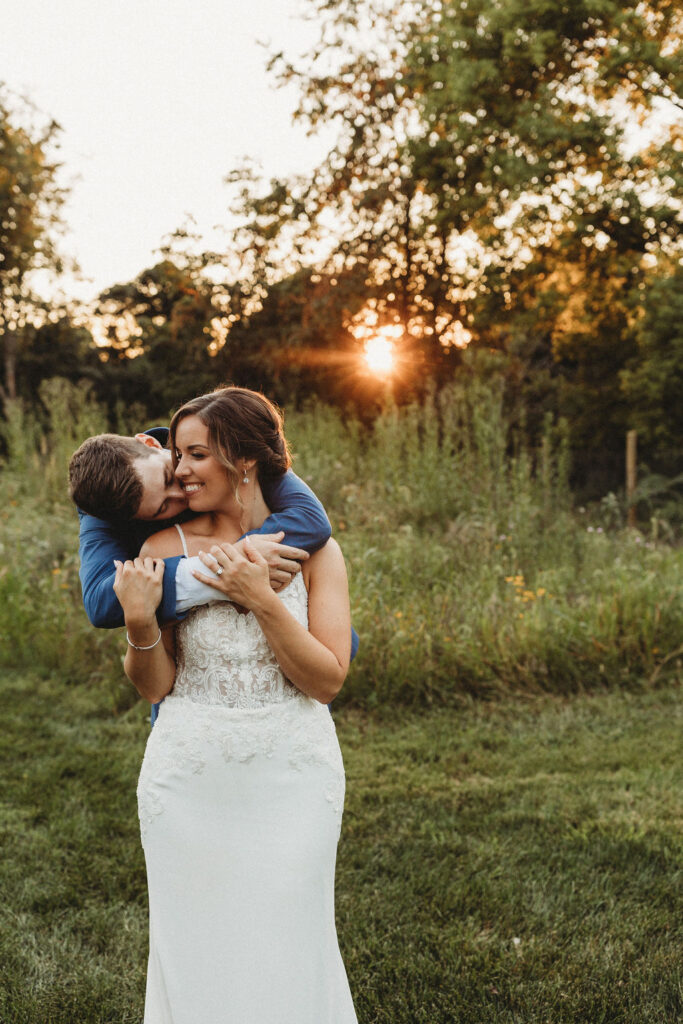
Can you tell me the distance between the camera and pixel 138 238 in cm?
1491

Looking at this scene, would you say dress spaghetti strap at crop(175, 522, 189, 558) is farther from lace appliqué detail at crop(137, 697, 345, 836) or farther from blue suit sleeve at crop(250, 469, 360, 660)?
lace appliqué detail at crop(137, 697, 345, 836)

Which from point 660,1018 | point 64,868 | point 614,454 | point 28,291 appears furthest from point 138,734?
point 28,291

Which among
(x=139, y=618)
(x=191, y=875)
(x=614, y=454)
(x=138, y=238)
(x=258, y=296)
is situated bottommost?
(x=614, y=454)

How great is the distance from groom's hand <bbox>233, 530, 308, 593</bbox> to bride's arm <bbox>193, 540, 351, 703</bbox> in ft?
0.18

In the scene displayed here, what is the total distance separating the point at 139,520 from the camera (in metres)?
2.13

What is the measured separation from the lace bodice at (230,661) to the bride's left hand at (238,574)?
103 millimetres

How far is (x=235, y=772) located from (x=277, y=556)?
0.51 metres

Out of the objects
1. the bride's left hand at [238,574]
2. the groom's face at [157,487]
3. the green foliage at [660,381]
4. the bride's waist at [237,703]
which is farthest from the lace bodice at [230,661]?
the green foliage at [660,381]

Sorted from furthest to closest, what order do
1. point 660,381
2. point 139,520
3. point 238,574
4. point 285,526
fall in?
point 660,381
point 139,520
point 285,526
point 238,574

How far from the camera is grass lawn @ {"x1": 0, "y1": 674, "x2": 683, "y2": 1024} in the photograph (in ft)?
9.54

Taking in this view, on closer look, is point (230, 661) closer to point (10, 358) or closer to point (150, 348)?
point (10, 358)

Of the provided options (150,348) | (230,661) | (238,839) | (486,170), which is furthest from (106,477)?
(150,348)

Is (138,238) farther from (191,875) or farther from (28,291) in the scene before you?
(191,875)

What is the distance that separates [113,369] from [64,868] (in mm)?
24595
